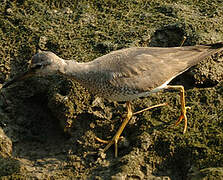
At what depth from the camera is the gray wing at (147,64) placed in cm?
540

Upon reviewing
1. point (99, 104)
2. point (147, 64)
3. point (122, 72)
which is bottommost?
point (99, 104)

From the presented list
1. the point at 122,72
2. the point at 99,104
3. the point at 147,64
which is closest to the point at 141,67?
the point at 147,64

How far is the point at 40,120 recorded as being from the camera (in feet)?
20.1

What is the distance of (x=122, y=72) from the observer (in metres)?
5.40

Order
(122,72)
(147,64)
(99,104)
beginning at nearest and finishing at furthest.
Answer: (122,72), (147,64), (99,104)

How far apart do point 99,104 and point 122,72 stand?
74cm

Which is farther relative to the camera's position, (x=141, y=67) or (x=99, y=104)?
(x=99, y=104)

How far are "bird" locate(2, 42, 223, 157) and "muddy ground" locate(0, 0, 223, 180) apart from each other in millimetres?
283

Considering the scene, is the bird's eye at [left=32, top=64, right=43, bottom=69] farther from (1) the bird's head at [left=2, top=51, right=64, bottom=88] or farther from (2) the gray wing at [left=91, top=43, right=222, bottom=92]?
(2) the gray wing at [left=91, top=43, right=222, bottom=92]

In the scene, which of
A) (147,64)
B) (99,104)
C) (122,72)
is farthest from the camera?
(99,104)

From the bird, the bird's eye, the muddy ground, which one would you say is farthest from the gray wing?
the bird's eye

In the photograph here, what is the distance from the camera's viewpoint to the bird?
537 cm

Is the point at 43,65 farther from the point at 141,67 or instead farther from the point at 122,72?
the point at 141,67

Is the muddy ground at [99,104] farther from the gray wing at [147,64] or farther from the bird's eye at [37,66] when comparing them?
the bird's eye at [37,66]
